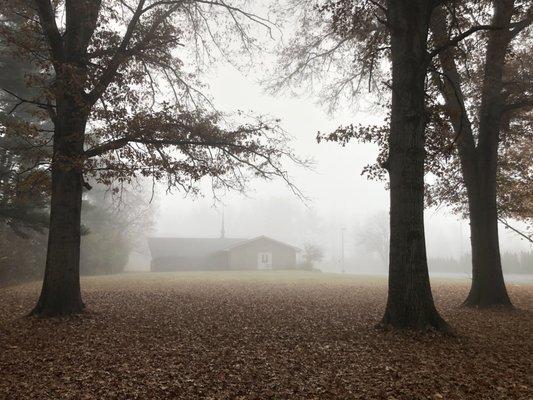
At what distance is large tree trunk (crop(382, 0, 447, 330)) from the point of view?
26.5 feet

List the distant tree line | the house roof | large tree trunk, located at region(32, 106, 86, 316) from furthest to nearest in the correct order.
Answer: the house roof < the distant tree line < large tree trunk, located at region(32, 106, 86, 316)

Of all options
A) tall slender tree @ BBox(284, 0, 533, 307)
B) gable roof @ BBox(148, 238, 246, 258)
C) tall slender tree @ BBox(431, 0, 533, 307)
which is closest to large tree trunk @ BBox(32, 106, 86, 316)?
tall slender tree @ BBox(284, 0, 533, 307)

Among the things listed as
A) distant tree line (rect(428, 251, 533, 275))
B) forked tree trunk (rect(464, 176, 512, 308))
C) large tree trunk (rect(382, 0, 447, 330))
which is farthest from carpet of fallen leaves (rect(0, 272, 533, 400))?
distant tree line (rect(428, 251, 533, 275))

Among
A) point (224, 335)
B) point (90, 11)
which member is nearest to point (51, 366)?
point (224, 335)

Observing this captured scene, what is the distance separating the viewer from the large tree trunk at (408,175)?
8.09m

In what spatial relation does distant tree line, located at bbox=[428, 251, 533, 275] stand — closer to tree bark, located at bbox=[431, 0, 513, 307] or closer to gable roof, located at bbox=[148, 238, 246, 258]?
gable roof, located at bbox=[148, 238, 246, 258]

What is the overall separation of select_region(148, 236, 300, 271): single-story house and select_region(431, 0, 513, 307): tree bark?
142ft

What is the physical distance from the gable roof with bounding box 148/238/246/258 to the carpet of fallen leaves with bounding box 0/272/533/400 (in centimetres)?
4692

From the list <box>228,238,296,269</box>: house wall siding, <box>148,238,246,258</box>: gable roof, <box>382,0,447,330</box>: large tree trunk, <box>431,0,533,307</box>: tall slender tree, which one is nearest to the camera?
<box>382,0,447,330</box>: large tree trunk

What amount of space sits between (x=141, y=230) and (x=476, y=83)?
65.6 metres

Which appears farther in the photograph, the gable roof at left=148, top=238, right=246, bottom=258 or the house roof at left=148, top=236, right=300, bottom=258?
the gable roof at left=148, top=238, right=246, bottom=258

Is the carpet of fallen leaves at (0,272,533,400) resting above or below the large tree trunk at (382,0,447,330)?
below

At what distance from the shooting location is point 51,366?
6.14 metres

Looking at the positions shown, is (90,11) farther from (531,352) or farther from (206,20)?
(531,352)
